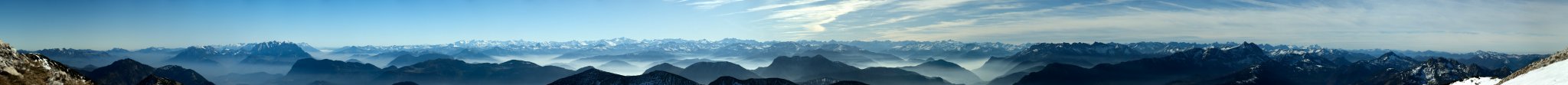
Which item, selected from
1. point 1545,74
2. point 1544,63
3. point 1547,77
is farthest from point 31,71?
point 1544,63

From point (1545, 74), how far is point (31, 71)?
8815 cm

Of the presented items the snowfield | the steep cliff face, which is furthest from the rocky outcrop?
the steep cliff face

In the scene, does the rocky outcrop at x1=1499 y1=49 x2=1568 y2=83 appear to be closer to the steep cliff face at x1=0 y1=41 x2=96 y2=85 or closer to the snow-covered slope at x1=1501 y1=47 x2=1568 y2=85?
the snow-covered slope at x1=1501 y1=47 x2=1568 y2=85

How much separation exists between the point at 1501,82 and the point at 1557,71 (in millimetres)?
5122

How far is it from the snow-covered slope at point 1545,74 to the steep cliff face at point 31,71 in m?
80.3

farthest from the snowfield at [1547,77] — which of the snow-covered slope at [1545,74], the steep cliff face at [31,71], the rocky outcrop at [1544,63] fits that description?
the steep cliff face at [31,71]

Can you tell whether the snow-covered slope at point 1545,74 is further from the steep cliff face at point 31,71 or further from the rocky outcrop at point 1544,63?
the steep cliff face at point 31,71

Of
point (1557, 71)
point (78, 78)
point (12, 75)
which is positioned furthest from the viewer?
point (1557, 71)

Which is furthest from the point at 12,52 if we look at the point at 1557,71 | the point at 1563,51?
the point at 1563,51

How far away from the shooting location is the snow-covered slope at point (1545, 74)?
52503mm

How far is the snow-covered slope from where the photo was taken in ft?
172

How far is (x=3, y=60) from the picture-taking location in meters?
42.4

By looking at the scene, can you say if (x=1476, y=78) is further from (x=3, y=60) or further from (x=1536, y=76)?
(x=3, y=60)

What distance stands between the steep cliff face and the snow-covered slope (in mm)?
80290
